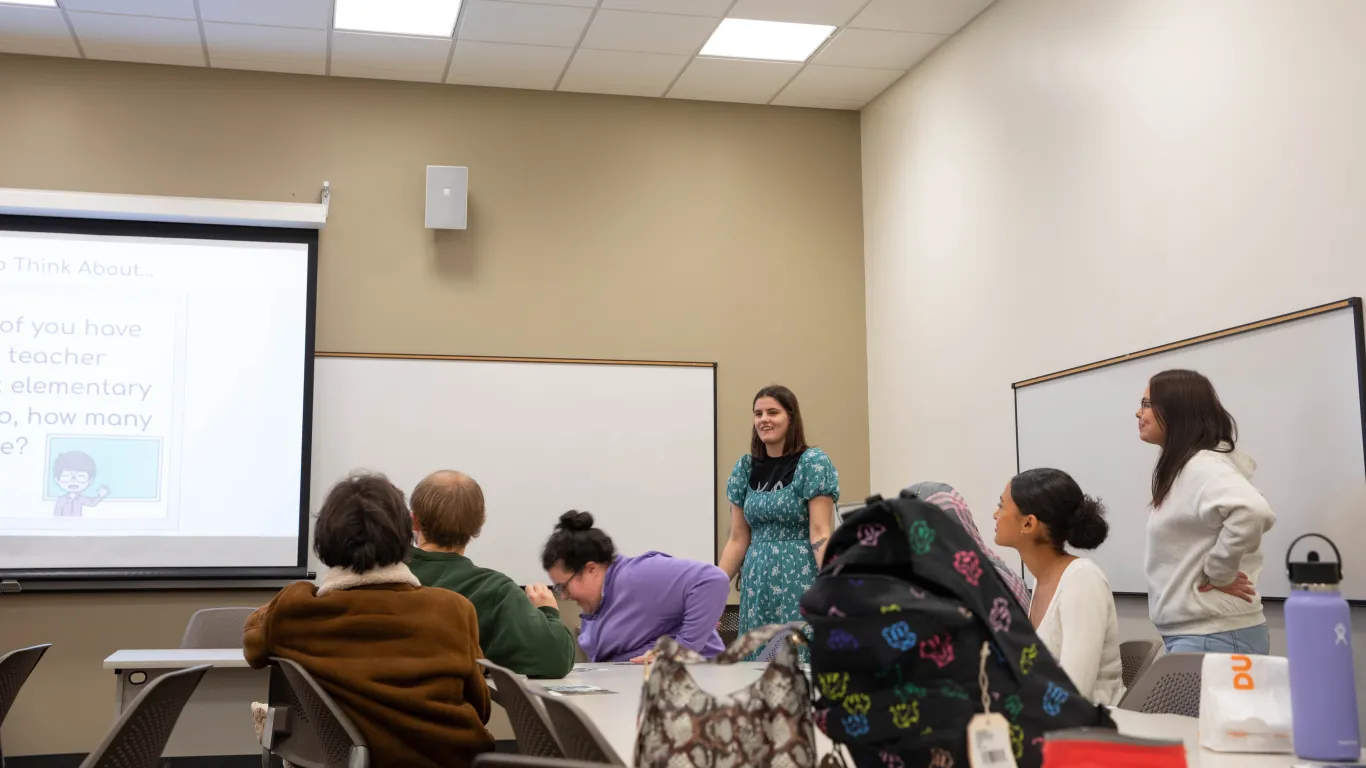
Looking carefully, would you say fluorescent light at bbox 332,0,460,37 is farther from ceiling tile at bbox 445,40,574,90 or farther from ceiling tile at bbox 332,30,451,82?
ceiling tile at bbox 445,40,574,90

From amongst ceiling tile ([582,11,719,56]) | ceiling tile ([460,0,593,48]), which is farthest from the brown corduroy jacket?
ceiling tile ([582,11,719,56])

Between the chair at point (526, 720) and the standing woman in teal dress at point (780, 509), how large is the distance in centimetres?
195

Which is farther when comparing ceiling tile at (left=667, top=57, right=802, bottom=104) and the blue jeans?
ceiling tile at (left=667, top=57, right=802, bottom=104)

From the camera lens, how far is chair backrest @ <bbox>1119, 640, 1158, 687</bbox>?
2613 millimetres

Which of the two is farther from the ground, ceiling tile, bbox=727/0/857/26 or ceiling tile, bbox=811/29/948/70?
ceiling tile, bbox=727/0/857/26

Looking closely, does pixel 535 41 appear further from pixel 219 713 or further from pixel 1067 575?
pixel 1067 575

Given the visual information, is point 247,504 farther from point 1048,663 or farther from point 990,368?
point 1048,663

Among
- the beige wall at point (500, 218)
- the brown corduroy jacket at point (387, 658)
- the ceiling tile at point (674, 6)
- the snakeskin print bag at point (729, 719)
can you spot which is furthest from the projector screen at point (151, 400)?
the snakeskin print bag at point (729, 719)

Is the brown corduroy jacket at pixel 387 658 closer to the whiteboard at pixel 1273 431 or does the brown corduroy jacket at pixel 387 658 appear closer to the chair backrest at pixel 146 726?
the chair backrest at pixel 146 726

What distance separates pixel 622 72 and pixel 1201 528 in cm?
346

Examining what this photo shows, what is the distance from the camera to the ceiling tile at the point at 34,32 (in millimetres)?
4652

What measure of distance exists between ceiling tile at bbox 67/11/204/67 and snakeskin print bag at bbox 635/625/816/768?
14.2ft

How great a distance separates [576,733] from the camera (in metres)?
1.59

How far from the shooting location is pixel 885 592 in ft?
4.17
